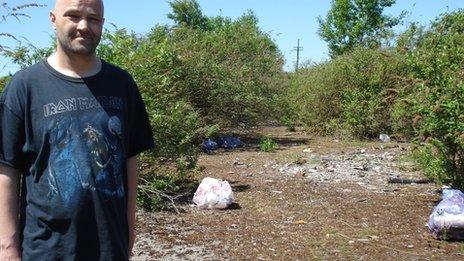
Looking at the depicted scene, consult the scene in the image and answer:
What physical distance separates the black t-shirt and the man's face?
0.11 meters

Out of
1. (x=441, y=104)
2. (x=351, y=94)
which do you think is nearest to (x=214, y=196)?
(x=441, y=104)

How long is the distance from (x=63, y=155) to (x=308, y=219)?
199 inches

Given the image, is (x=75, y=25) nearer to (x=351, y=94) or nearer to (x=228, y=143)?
(x=228, y=143)

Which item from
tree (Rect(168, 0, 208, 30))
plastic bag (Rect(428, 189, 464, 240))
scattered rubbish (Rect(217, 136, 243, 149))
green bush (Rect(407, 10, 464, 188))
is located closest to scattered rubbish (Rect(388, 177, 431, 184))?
green bush (Rect(407, 10, 464, 188))

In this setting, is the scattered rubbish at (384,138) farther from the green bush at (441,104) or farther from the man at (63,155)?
the man at (63,155)

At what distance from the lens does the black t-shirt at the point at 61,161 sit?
1.96 meters

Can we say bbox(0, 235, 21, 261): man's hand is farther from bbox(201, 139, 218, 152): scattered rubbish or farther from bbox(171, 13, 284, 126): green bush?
bbox(201, 139, 218, 152): scattered rubbish

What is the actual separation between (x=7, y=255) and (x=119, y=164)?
521mm

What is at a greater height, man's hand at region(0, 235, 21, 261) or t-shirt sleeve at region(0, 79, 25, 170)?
t-shirt sleeve at region(0, 79, 25, 170)

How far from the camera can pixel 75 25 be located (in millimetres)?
1996

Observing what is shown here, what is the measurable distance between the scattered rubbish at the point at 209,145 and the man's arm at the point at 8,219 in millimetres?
11598

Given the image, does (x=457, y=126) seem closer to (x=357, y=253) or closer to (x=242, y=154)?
(x=357, y=253)

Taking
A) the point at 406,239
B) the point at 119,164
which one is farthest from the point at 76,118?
the point at 406,239

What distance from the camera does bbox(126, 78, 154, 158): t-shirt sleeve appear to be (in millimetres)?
2275
